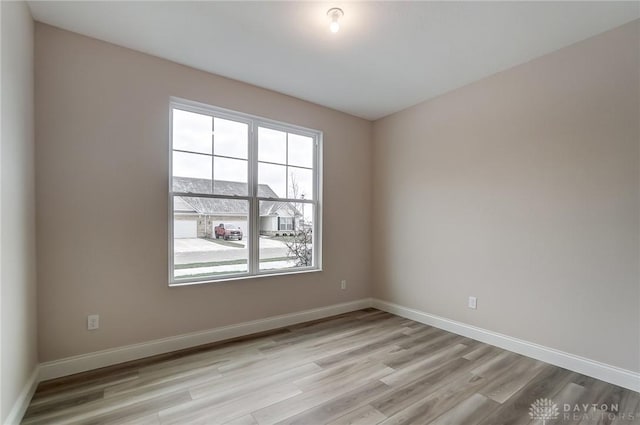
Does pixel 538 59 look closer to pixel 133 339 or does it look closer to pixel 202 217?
pixel 202 217

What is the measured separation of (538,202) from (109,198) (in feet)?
12.5

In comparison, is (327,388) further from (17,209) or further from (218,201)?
(17,209)

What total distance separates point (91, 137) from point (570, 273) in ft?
13.7

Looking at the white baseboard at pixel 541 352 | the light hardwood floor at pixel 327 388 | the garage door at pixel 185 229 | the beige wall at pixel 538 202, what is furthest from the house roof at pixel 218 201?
the white baseboard at pixel 541 352

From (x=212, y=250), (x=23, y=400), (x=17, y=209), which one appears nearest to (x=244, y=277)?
(x=212, y=250)

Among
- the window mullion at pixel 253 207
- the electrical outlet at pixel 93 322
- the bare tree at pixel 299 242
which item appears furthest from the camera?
the bare tree at pixel 299 242

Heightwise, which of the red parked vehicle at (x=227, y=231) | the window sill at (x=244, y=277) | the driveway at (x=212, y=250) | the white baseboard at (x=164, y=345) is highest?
the red parked vehicle at (x=227, y=231)

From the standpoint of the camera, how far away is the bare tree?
3.74m

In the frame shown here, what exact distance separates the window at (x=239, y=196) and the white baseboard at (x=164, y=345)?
1.75ft

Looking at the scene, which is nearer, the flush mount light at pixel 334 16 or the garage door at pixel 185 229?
the flush mount light at pixel 334 16

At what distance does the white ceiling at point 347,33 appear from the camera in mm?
2124

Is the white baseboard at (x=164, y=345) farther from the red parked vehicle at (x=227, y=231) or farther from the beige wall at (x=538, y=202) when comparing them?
the beige wall at (x=538, y=202)

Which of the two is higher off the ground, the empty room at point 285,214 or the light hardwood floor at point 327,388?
the empty room at point 285,214

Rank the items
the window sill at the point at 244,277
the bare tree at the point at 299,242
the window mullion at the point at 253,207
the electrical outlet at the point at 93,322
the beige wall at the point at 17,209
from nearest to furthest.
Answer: the beige wall at the point at 17,209
the electrical outlet at the point at 93,322
the window sill at the point at 244,277
the window mullion at the point at 253,207
the bare tree at the point at 299,242
